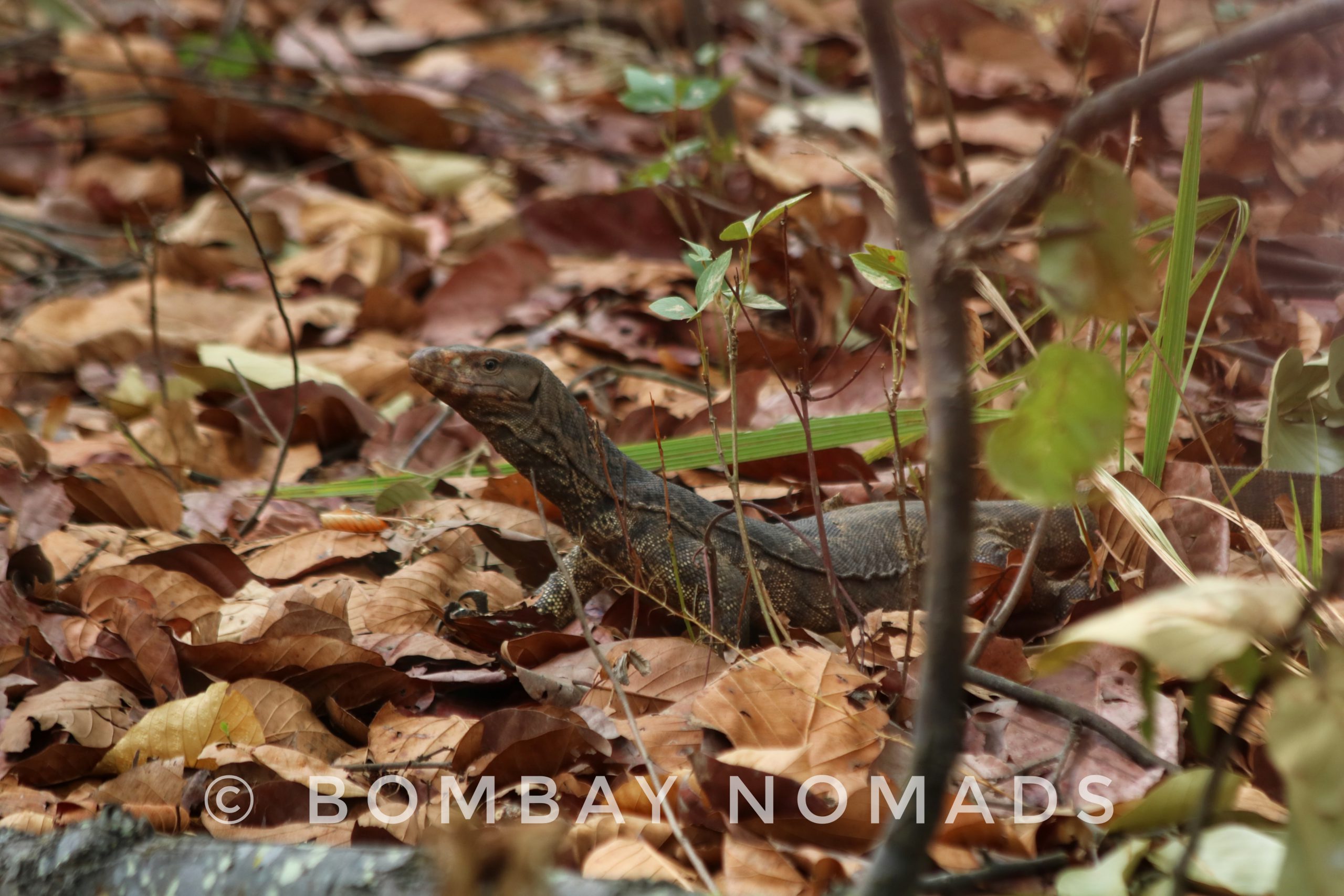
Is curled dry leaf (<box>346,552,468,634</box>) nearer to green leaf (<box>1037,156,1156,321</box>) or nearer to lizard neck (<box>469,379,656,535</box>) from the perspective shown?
lizard neck (<box>469,379,656,535</box>)

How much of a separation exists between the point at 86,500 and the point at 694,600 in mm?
1909

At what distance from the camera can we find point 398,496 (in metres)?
3.53

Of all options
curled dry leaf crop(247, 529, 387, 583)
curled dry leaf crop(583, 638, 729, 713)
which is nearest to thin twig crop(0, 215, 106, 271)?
curled dry leaf crop(247, 529, 387, 583)

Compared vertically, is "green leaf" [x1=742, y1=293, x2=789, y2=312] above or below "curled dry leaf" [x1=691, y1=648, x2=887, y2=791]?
above

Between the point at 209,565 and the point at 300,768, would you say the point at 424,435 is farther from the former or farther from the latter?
the point at 300,768

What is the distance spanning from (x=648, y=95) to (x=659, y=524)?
6.11 feet

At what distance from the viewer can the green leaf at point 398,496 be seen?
3.50 m

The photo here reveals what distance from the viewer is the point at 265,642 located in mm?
2588

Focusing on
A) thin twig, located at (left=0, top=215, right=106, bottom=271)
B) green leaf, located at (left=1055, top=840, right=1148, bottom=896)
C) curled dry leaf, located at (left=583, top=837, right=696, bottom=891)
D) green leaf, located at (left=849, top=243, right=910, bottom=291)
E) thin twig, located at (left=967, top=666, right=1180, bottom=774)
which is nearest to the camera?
green leaf, located at (left=1055, top=840, right=1148, bottom=896)

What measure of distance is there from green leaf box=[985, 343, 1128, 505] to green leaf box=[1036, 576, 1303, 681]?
13 centimetres

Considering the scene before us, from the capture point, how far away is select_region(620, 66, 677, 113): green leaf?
439cm

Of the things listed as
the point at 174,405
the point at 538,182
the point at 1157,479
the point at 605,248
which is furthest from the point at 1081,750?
the point at 538,182

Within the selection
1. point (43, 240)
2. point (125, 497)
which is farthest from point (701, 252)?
point (43, 240)

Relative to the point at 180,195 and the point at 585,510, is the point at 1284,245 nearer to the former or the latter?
the point at 585,510
